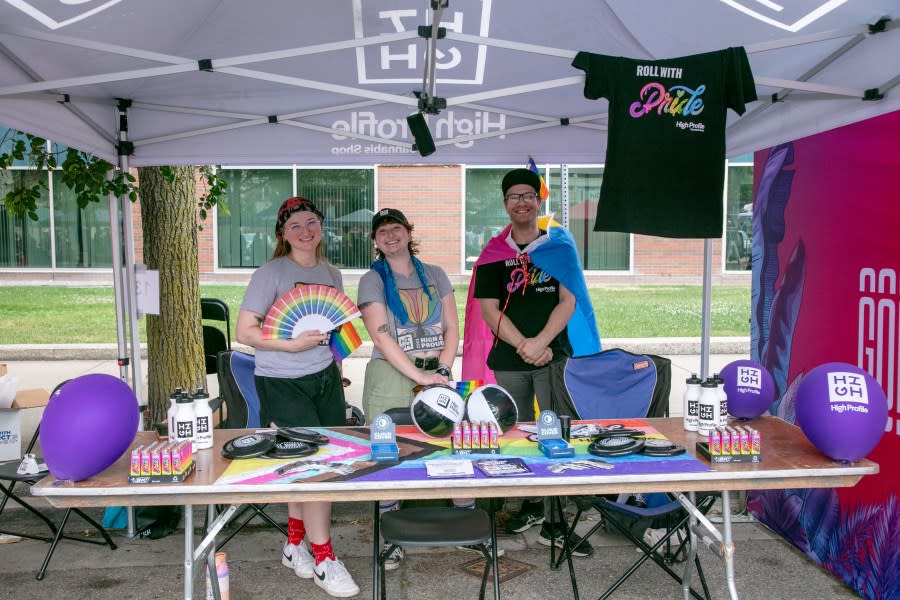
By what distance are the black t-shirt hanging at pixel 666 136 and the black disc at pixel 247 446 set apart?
4.91ft

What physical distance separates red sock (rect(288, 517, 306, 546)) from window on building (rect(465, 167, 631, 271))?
34.5ft

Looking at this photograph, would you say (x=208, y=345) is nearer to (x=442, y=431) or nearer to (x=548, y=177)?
(x=442, y=431)

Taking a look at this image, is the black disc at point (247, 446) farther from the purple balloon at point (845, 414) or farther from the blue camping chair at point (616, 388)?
the purple balloon at point (845, 414)

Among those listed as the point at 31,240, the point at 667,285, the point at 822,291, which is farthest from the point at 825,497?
the point at 31,240

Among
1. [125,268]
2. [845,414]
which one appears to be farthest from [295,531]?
[845,414]

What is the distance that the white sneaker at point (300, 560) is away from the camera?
336cm

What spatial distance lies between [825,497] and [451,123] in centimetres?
273

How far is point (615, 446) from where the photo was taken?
265cm

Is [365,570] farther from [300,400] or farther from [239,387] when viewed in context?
[239,387]

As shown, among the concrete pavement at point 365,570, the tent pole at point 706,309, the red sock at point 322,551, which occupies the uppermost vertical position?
the tent pole at point 706,309

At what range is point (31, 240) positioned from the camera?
14734 mm

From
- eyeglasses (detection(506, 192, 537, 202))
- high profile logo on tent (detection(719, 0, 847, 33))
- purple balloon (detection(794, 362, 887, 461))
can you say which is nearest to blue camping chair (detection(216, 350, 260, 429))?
eyeglasses (detection(506, 192, 537, 202))

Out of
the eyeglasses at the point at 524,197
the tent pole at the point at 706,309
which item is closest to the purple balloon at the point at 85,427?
the eyeglasses at the point at 524,197

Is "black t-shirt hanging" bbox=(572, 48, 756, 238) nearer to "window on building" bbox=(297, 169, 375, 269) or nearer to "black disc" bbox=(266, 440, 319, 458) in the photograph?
"black disc" bbox=(266, 440, 319, 458)
